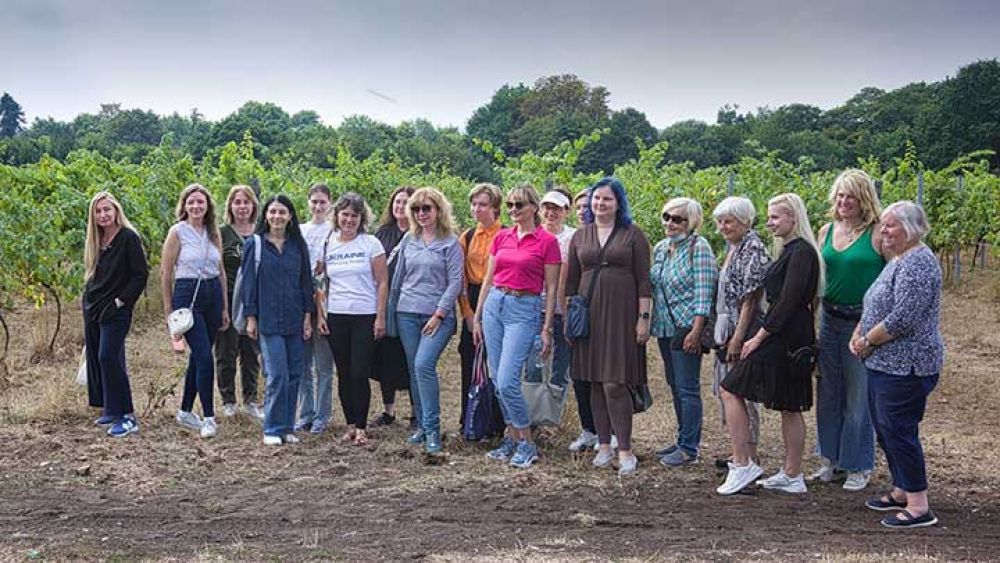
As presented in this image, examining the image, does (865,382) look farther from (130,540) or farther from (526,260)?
(130,540)

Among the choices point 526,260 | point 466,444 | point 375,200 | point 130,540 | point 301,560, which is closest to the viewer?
point 301,560

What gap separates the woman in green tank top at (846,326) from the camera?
5078 millimetres

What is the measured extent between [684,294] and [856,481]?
1.34 m

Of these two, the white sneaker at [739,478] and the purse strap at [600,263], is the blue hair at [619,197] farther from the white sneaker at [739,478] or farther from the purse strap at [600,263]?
the white sneaker at [739,478]

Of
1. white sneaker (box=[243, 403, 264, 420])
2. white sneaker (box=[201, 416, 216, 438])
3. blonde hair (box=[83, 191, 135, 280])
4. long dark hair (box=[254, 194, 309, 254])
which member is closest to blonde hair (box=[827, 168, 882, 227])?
long dark hair (box=[254, 194, 309, 254])

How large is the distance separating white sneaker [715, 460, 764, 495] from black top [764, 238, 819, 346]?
72cm

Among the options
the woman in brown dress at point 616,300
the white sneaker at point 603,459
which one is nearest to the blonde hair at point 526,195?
the woman in brown dress at point 616,300

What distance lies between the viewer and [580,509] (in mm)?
5031

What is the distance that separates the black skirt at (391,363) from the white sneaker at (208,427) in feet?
3.43

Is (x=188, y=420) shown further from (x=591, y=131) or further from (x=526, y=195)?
(x=591, y=131)

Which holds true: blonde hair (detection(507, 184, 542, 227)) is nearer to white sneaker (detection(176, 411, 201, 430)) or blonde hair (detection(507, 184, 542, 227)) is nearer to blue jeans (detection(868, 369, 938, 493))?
blue jeans (detection(868, 369, 938, 493))

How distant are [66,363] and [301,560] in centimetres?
621

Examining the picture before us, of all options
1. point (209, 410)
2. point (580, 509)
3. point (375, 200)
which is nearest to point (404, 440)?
point (209, 410)

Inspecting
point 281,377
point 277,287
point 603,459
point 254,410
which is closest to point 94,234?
point 277,287
